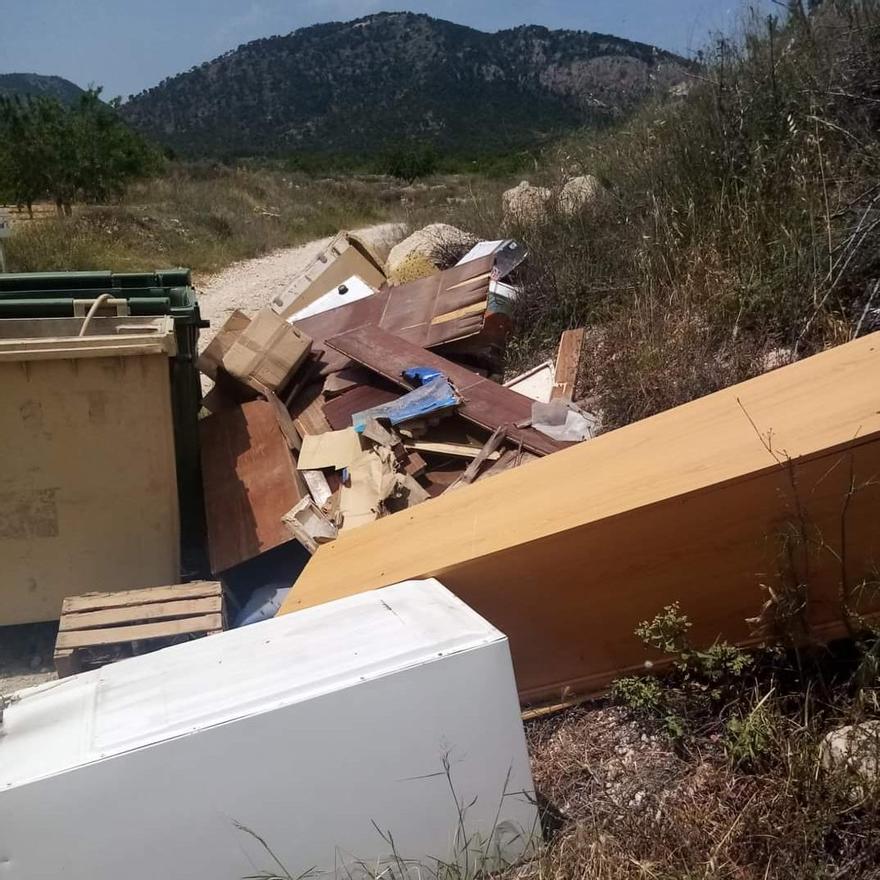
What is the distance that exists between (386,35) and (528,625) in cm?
12648

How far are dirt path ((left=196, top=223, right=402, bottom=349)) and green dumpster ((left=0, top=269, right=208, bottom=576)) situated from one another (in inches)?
142

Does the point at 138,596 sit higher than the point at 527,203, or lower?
lower

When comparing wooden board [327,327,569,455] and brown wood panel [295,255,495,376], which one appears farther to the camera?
brown wood panel [295,255,495,376]

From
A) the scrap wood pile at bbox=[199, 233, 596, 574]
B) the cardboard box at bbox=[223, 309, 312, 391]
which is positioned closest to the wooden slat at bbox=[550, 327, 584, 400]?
the scrap wood pile at bbox=[199, 233, 596, 574]

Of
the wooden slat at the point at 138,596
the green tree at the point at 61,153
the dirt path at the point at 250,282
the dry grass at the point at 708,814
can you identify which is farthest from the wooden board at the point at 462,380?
the green tree at the point at 61,153

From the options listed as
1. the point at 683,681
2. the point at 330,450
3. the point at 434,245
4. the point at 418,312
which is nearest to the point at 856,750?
the point at 683,681

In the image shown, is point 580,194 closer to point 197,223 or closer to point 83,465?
point 83,465

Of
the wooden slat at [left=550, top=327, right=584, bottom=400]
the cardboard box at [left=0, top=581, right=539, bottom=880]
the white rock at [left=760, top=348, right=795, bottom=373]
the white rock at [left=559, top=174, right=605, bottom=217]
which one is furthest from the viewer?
the white rock at [left=559, top=174, right=605, bottom=217]

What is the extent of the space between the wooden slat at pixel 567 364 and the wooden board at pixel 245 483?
1.64 meters

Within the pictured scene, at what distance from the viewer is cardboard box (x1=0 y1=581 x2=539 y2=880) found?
1.77 m

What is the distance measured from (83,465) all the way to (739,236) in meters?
3.74

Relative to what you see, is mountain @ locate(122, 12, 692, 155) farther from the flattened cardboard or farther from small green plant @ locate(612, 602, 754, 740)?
small green plant @ locate(612, 602, 754, 740)

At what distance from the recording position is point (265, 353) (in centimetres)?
530

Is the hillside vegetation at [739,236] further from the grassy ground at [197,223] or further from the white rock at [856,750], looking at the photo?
the grassy ground at [197,223]
